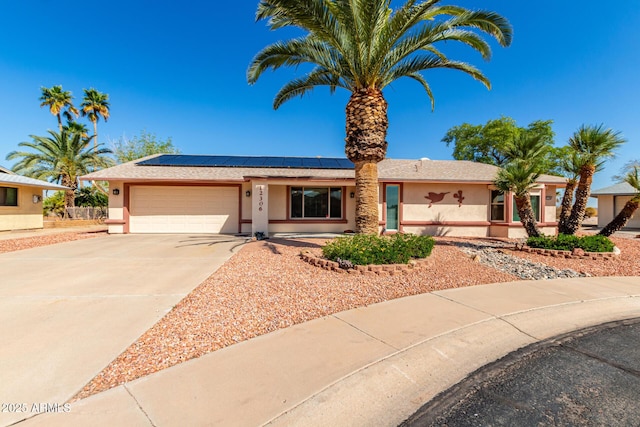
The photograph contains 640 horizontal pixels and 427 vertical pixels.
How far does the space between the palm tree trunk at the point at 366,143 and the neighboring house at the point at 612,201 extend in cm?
2496

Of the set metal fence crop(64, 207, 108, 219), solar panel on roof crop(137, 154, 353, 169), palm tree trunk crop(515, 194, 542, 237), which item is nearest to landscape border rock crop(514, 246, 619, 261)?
palm tree trunk crop(515, 194, 542, 237)

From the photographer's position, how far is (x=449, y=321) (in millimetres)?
4434

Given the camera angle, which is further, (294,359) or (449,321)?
A: (449,321)

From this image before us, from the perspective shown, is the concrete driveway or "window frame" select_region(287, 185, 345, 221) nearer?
the concrete driveway

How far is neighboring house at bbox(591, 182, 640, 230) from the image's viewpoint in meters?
22.4

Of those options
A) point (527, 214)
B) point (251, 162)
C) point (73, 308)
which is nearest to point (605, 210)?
point (527, 214)

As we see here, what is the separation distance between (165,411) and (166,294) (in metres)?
3.51

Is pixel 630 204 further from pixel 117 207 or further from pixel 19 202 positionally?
pixel 19 202

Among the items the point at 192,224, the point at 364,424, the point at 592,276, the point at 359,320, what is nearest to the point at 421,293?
the point at 359,320

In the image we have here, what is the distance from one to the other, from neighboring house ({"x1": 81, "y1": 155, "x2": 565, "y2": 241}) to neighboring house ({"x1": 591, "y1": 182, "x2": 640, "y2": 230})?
1284 cm

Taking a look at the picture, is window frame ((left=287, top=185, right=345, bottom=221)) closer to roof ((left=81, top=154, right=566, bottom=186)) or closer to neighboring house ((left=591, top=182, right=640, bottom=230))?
roof ((left=81, top=154, right=566, bottom=186))

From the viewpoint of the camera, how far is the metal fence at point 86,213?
A: 22812 mm

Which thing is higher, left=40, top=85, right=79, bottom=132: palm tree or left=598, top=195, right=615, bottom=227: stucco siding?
left=40, top=85, right=79, bottom=132: palm tree

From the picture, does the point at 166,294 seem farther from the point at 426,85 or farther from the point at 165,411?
the point at 426,85
